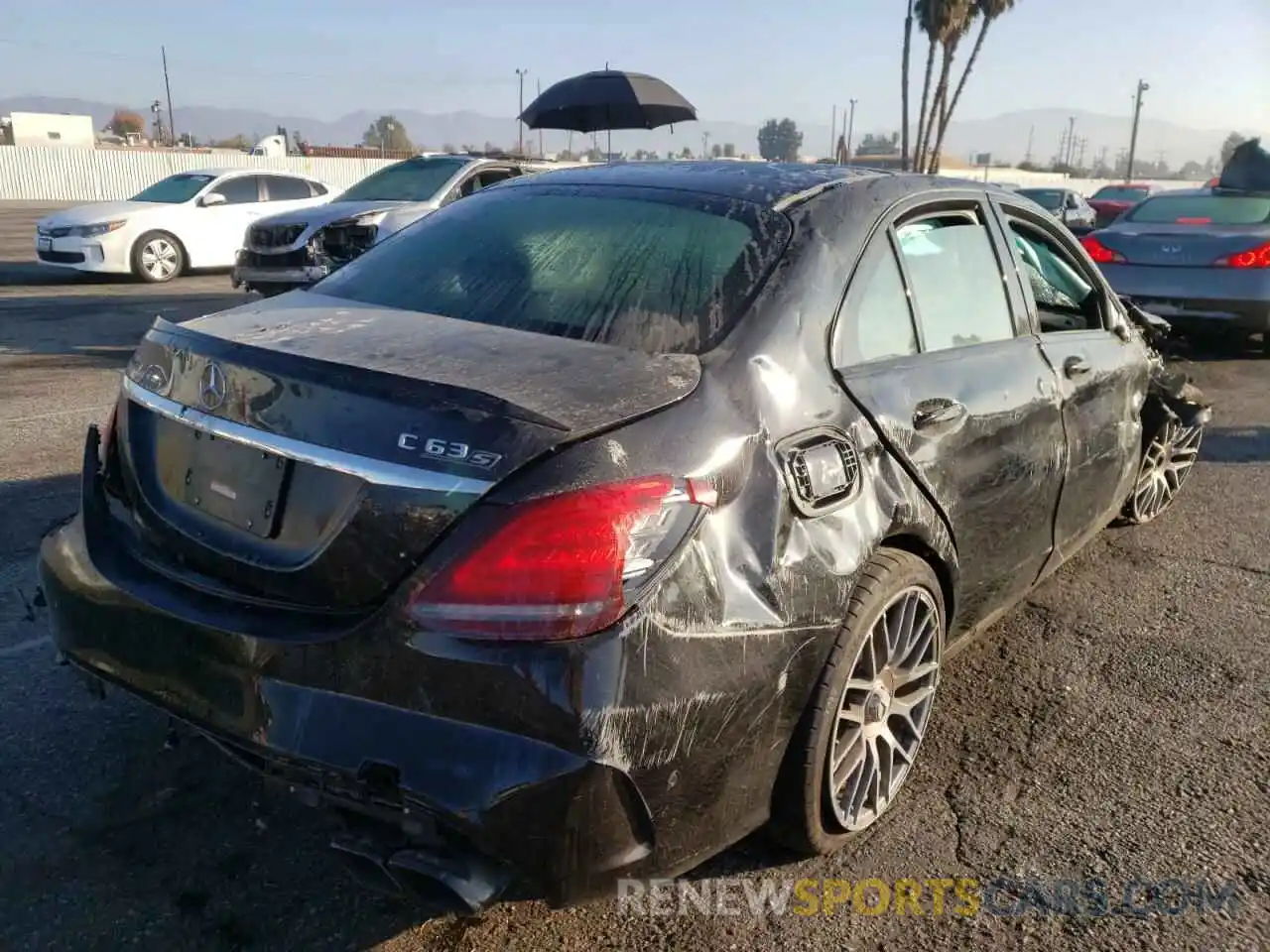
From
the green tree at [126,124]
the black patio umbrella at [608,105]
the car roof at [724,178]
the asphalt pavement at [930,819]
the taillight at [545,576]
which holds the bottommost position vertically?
the asphalt pavement at [930,819]

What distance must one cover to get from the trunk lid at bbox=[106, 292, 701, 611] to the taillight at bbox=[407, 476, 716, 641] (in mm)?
89

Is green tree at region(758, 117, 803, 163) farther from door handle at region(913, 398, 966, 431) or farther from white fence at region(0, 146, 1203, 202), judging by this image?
door handle at region(913, 398, 966, 431)

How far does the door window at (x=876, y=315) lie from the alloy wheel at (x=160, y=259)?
44.3 feet

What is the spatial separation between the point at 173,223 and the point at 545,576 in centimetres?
1425

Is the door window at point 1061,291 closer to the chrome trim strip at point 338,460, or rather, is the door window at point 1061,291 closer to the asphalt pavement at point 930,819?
the asphalt pavement at point 930,819

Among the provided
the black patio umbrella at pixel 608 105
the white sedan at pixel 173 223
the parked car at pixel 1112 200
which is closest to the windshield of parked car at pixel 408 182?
the black patio umbrella at pixel 608 105

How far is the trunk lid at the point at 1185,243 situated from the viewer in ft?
Answer: 29.1

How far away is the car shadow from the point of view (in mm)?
6527

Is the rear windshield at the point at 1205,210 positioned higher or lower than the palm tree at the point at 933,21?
lower

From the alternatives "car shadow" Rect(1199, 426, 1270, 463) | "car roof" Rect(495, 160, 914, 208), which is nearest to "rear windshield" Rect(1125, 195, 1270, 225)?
"car shadow" Rect(1199, 426, 1270, 463)

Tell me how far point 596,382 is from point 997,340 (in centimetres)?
168

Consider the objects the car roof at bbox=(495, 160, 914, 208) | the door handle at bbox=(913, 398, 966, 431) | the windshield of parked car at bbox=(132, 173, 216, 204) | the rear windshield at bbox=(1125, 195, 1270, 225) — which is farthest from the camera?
the windshield of parked car at bbox=(132, 173, 216, 204)

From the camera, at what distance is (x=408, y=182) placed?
443 inches

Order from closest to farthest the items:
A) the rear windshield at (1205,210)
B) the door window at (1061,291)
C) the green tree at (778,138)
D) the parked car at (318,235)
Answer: the door window at (1061,291), the rear windshield at (1205,210), the parked car at (318,235), the green tree at (778,138)
